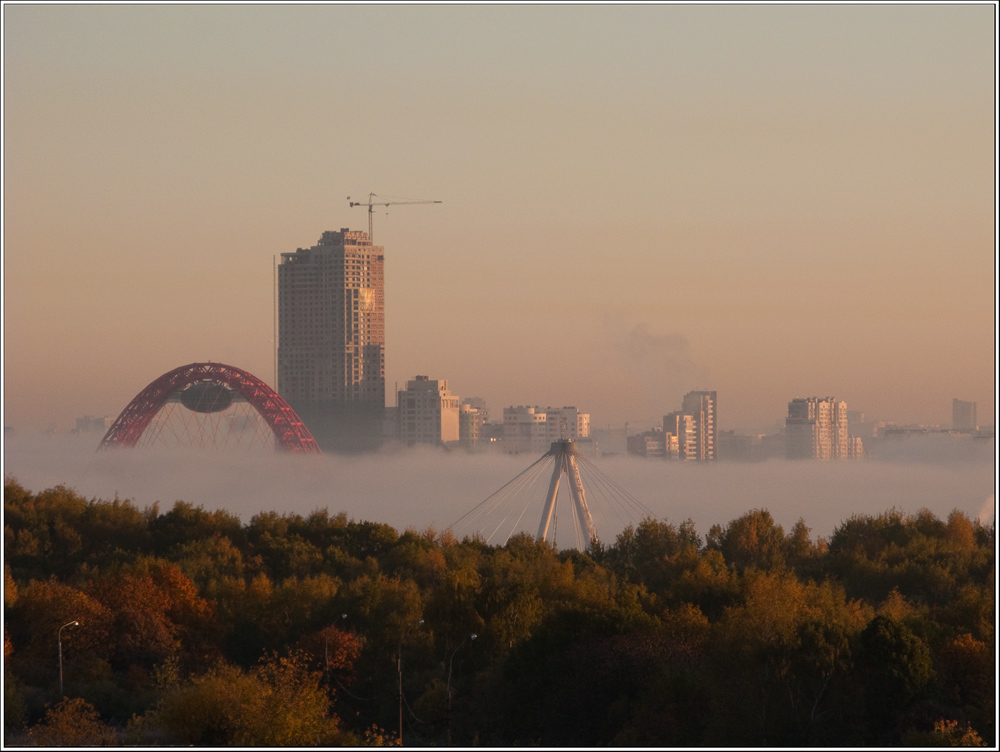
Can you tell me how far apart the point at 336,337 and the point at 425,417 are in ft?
47.5

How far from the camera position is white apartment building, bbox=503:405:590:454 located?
589ft

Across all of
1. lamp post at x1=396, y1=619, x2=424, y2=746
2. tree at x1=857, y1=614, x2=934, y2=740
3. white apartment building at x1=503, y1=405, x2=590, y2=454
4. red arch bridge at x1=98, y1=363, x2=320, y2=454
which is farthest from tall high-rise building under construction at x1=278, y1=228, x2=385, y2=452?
tree at x1=857, y1=614, x2=934, y2=740

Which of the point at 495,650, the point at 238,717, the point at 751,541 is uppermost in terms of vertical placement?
the point at 751,541

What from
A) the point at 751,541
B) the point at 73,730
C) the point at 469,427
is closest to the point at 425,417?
the point at 469,427

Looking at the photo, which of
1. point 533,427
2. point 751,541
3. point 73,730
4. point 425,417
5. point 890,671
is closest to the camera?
point 890,671

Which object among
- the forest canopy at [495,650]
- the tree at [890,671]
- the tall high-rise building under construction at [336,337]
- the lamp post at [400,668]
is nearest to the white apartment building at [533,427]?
the tall high-rise building under construction at [336,337]

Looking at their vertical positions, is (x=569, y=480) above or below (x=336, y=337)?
below

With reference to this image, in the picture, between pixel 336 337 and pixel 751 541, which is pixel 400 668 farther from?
pixel 336 337

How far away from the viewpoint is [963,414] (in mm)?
169375

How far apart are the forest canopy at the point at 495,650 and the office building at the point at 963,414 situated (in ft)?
409

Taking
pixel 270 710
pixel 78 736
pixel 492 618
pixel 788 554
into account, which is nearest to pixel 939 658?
pixel 492 618

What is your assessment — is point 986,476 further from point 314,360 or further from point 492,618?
point 314,360

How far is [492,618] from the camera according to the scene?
1262 inches

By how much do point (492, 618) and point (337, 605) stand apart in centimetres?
525
